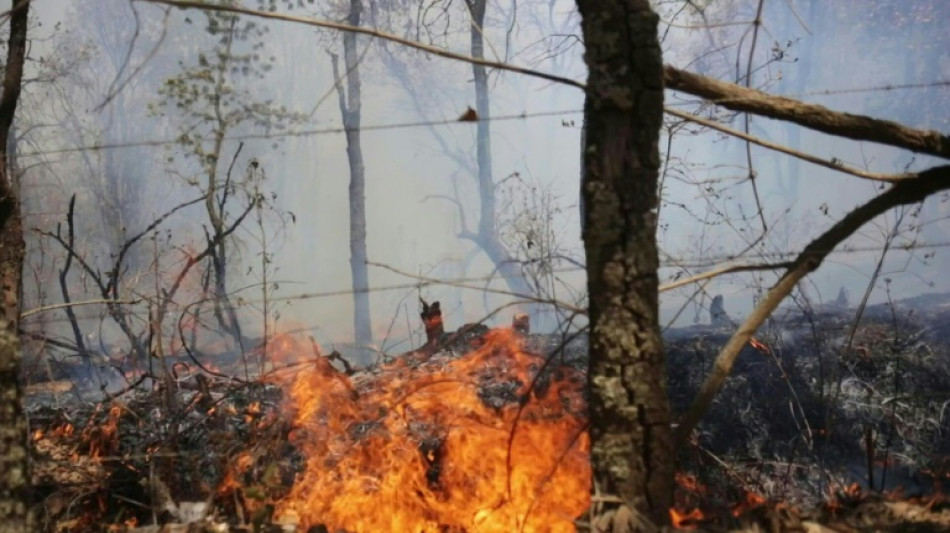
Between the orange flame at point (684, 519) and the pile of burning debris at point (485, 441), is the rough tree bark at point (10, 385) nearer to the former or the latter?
the pile of burning debris at point (485, 441)

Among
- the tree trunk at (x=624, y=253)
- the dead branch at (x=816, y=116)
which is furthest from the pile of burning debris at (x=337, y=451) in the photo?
the dead branch at (x=816, y=116)

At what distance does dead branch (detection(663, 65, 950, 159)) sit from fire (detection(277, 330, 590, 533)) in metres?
1.43

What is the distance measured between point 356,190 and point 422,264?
96 centimetres

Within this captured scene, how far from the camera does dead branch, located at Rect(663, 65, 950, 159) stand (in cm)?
296

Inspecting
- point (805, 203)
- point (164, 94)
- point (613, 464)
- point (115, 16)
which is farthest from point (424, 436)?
point (115, 16)

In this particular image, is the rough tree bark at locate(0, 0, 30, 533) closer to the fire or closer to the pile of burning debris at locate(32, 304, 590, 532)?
the pile of burning debris at locate(32, 304, 590, 532)

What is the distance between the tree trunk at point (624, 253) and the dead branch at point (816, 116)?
48cm

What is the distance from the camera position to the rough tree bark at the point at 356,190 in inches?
280

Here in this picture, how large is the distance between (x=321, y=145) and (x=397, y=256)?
1.30 m

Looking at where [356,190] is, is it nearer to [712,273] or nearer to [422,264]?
[422,264]

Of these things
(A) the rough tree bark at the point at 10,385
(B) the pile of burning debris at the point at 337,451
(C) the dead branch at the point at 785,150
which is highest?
(C) the dead branch at the point at 785,150

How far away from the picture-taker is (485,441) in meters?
4.10

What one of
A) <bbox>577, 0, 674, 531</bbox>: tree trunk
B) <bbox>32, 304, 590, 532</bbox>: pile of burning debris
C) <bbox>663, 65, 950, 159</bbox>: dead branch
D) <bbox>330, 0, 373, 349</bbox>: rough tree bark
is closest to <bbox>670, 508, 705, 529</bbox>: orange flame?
<bbox>577, 0, 674, 531</bbox>: tree trunk

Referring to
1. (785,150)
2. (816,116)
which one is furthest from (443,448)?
(816,116)
